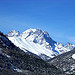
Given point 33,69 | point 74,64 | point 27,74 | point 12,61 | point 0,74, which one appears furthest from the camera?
point 74,64

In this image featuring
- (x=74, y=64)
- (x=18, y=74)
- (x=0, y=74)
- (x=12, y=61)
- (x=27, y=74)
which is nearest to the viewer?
(x=0, y=74)

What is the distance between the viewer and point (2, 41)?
42.7 metres

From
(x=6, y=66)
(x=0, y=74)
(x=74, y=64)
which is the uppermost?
(x=74, y=64)

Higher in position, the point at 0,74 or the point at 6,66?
the point at 6,66

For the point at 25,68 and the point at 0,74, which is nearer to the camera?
the point at 0,74

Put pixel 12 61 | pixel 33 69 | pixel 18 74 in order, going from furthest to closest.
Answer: pixel 33 69 → pixel 12 61 → pixel 18 74

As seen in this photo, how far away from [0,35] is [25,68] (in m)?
12.7

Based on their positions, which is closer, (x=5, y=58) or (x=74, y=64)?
(x=5, y=58)

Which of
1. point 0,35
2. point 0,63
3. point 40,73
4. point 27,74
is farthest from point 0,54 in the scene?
point 0,35

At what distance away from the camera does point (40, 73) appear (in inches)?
1426

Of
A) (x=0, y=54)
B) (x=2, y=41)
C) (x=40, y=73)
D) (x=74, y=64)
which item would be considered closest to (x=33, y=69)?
(x=40, y=73)

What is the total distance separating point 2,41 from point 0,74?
17485 mm

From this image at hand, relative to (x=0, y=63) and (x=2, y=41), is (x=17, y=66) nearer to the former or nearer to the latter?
(x=0, y=63)

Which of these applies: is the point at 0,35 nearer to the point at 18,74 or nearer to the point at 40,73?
the point at 40,73
